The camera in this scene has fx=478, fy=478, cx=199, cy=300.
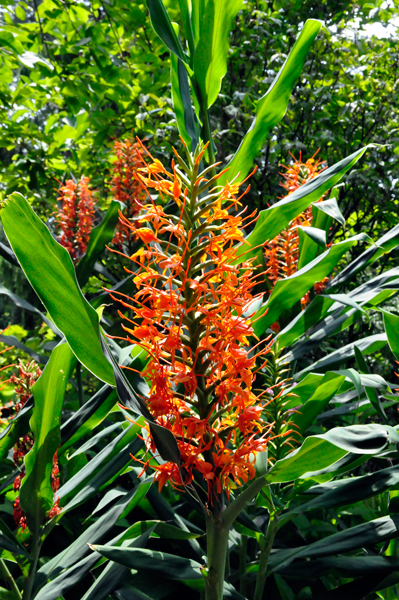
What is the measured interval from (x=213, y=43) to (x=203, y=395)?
88 cm

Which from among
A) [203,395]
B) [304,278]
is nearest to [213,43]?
[304,278]

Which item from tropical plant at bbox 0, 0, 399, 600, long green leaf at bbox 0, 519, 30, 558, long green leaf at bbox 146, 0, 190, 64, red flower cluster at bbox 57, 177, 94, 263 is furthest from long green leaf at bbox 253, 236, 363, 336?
red flower cluster at bbox 57, 177, 94, 263

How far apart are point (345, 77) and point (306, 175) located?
2.14m

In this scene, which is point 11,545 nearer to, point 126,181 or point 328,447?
point 328,447

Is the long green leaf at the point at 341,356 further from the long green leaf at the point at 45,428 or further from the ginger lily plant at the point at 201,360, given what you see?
the long green leaf at the point at 45,428

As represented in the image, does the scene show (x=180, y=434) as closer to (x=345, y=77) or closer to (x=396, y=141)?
(x=396, y=141)

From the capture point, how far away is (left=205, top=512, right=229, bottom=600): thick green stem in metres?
0.90

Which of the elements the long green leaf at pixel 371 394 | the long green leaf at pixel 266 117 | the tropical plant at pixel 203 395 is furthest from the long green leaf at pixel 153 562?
the long green leaf at pixel 266 117

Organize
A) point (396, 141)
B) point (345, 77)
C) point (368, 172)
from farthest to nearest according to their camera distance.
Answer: point (345, 77), point (368, 172), point (396, 141)

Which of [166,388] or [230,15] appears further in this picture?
[230,15]

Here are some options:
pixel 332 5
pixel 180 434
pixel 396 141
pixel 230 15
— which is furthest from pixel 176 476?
pixel 332 5

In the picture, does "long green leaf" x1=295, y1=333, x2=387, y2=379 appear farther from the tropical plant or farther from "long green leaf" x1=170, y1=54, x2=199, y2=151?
"long green leaf" x1=170, y1=54, x2=199, y2=151

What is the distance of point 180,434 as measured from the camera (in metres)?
0.88

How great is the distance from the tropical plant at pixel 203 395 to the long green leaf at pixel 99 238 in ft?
0.04
